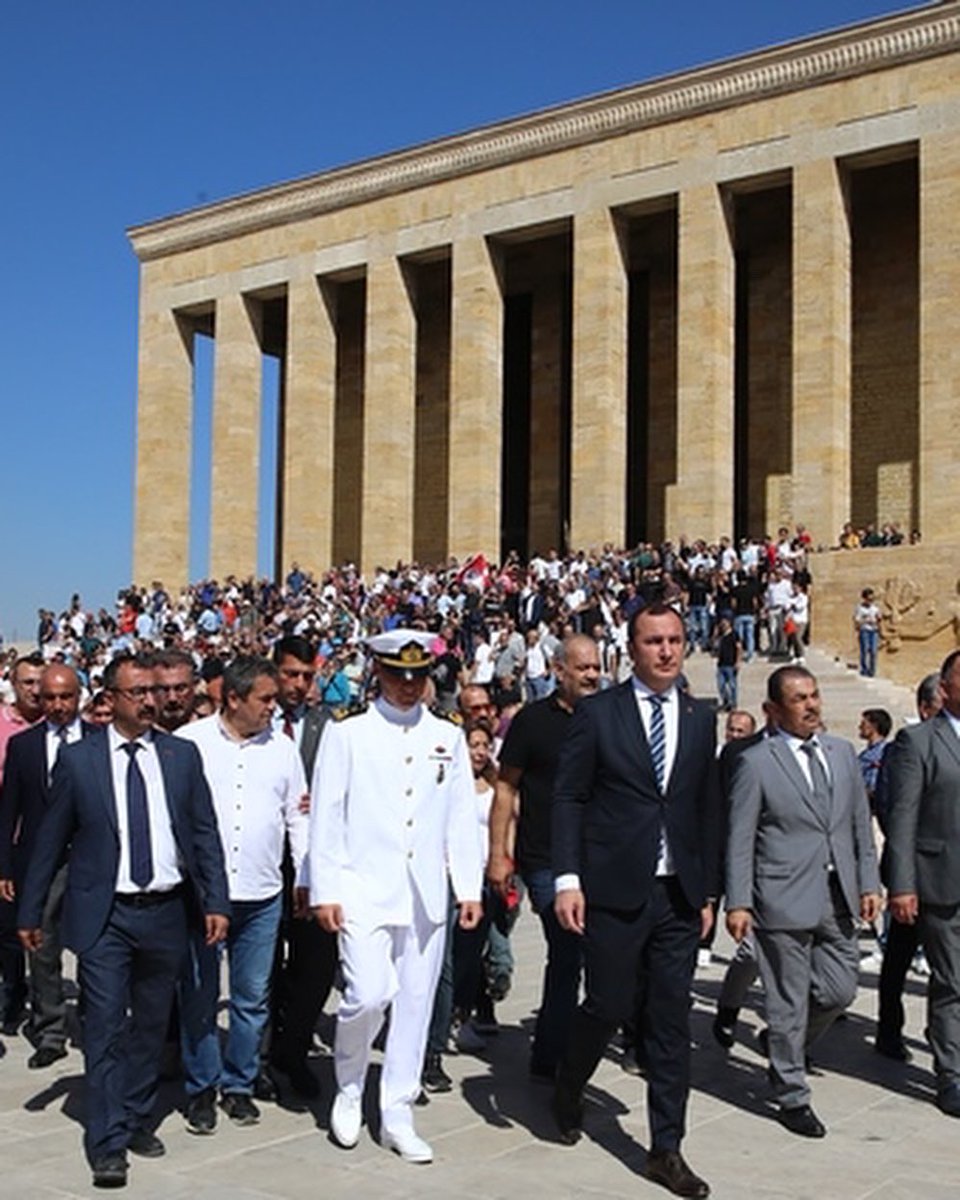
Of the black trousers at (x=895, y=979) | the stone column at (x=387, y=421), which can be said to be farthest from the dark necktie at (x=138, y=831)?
the stone column at (x=387, y=421)

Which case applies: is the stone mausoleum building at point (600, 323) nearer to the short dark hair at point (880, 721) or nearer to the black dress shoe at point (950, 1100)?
the short dark hair at point (880, 721)

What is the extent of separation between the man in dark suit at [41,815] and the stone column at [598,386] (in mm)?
24581

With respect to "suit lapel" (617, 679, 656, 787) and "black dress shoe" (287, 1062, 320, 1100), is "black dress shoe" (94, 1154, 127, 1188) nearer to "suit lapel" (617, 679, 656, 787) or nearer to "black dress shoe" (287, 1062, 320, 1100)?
"black dress shoe" (287, 1062, 320, 1100)

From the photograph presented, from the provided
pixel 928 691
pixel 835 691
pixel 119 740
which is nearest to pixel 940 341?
pixel 835 691

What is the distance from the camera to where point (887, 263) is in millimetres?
32562

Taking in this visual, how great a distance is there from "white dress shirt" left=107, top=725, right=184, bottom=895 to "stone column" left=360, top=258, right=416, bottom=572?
2970cm

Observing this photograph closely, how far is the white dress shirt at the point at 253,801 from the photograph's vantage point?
6.44 meters

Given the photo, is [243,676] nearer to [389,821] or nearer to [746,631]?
[389,821]

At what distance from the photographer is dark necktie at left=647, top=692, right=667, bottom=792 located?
19.3 ft

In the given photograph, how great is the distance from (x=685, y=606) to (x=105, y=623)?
14.2 metres

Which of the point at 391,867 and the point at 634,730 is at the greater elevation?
the point at 634,730

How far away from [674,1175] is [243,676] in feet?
8.75

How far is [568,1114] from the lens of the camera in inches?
235

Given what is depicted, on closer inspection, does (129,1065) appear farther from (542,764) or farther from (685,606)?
(685,606)
